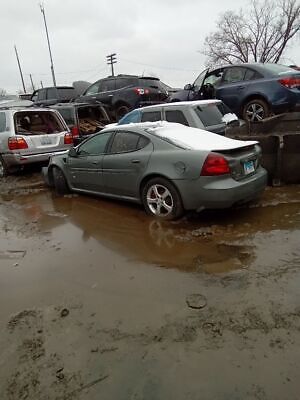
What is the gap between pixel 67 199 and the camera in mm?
6656

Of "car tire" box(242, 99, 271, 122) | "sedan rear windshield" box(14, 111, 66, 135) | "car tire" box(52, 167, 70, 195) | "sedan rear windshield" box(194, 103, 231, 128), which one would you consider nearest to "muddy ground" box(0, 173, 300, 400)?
"car tire" box(52, 167, 70, 195)

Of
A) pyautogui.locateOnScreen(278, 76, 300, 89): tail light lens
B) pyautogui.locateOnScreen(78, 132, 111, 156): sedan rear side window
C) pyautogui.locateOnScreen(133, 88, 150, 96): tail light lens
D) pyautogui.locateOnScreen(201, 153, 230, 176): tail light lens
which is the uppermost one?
pyautogui.locateOnScreen(133, 88, 150, 96): tail light lens

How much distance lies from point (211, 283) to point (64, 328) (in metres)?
1.42

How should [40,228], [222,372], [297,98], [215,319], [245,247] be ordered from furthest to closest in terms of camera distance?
[297,98], [40,228], [245,247], [215,319], [222,372]

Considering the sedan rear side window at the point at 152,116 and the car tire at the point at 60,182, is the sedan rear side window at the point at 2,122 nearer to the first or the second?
the car tire at the point at 60,182

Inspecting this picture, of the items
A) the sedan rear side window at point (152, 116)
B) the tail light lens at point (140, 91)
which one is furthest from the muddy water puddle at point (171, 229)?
the tail light lens at point (140, 91)

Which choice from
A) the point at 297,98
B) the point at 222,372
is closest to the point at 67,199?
the point at 222,372

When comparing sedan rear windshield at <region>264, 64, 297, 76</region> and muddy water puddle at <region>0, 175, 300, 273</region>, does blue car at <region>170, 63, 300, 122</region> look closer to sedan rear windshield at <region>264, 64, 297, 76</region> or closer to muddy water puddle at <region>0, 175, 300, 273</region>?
sedan rear windshield at <region>264, 64, 297, 76</region>

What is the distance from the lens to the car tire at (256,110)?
834 centimetres

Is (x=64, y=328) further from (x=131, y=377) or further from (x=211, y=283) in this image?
(x=211, y=283)

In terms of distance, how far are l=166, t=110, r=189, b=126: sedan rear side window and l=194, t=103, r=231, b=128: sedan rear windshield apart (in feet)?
0.98

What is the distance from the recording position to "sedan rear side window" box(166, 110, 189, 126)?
23.1 feet

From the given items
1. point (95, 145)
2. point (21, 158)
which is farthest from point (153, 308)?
point (21, 158)

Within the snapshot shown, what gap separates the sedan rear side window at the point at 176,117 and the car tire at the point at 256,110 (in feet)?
7.54
